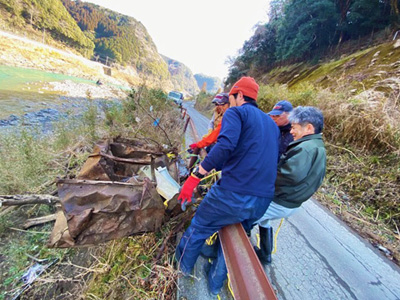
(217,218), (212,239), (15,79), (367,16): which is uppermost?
(367,16)

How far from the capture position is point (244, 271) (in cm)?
96

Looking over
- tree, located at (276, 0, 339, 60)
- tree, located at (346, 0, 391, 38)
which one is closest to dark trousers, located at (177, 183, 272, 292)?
tree, located at (276, 0, 339, 60)

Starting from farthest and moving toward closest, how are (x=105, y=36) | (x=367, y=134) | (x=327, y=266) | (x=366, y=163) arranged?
(x=105, y=36)
(x=367, y=134)
(x=366, y=163)
(x=327, y=266)

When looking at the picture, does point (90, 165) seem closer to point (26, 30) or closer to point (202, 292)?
point (202, 292)

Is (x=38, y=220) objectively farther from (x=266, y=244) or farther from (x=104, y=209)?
(x=266, y=244)

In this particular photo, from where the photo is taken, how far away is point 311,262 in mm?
2031

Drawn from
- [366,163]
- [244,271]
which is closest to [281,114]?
[244,271]

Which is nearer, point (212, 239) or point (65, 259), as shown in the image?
point (65, 259)

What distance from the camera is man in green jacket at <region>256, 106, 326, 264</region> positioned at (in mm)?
1460

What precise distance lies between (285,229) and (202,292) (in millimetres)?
1695

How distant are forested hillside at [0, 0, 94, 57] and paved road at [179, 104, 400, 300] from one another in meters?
52.5

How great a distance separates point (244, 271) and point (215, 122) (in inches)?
129

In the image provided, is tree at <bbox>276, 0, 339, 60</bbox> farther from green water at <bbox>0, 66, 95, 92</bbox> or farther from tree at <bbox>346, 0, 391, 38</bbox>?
green water at <bbox>0, 66, 95, 92</bbox>

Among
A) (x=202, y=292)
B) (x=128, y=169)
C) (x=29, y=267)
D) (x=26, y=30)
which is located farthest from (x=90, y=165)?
(x=26, y=30)
